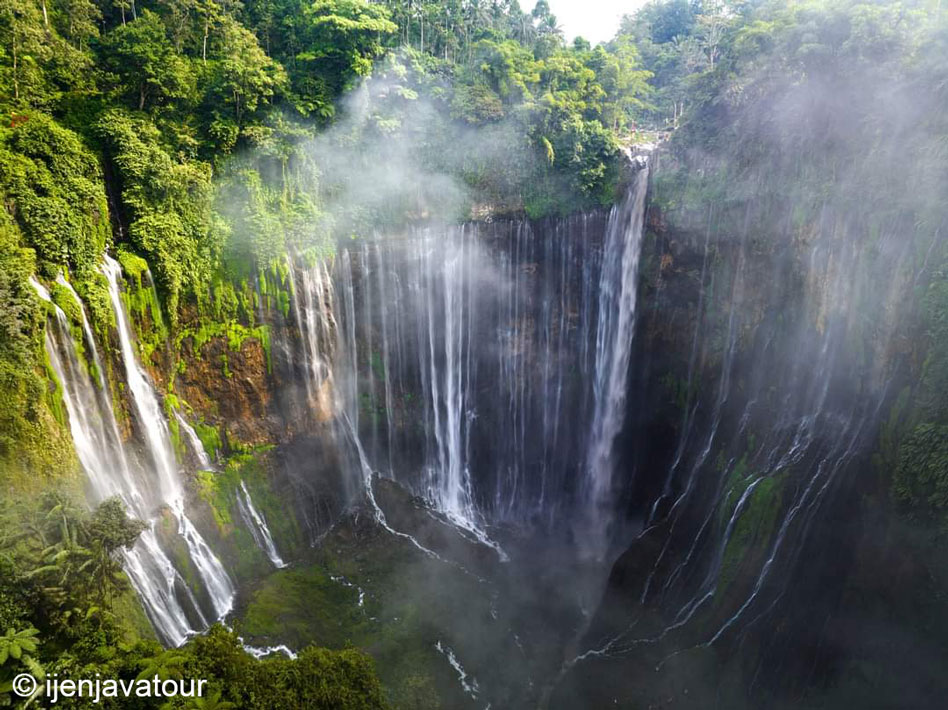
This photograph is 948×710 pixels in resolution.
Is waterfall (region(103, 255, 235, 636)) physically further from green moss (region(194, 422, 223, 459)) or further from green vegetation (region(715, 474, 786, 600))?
green vegetation (region(715, 474, 786, 600))

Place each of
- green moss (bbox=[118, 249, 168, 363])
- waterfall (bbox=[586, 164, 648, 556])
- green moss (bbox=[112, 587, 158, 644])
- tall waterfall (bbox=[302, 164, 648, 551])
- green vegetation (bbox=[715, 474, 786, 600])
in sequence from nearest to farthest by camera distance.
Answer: green moss (bbox=[112, 587, 158, 644]) → green moss (bbox=[118, 249, 168, 363]) → green vegetation (bbox=[715, 474, 786, 600]) → tall waterfall (bbox=[302, 164, 648, 551]) → waterfall (bbox=[586, 164, 648, 556])

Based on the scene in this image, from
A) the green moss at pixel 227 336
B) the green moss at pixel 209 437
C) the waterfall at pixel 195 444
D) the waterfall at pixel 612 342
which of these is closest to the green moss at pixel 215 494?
the waterfall at pixel 195 444

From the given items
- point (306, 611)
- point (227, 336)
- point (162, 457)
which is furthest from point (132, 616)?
point (227, 336)

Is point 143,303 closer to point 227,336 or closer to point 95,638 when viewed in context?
point 227,336

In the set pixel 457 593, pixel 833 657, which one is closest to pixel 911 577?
pixel 833 657

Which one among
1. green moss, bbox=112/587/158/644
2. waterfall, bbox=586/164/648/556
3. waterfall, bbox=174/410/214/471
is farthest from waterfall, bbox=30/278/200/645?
waterfall, bbox=586/164/648/556

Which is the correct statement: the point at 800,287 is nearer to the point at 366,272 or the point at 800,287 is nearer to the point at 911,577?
the point at 911,577

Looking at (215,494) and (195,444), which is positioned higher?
(195,444)
